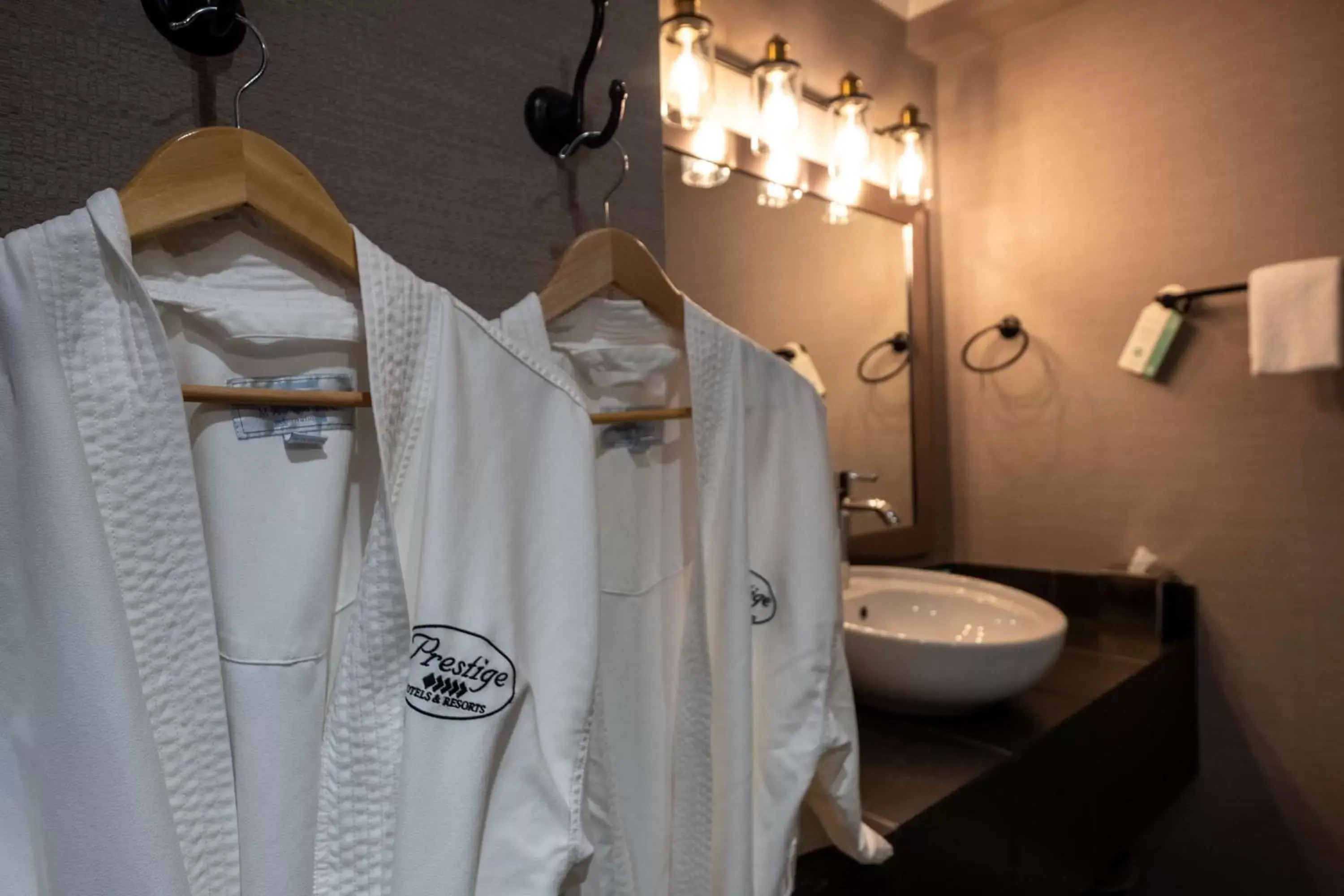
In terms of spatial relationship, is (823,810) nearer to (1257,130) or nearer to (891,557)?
(891,557)

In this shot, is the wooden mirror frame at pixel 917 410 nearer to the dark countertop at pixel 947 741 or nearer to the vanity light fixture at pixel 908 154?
the vanity light fixture at pixel 908 154

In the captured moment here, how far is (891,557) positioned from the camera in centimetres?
193

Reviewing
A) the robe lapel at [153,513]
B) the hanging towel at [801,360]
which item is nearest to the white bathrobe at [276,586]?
the robe lapel at [153,513]

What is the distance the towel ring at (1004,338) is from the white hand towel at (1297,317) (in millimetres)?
487

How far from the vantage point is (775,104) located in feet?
5.07

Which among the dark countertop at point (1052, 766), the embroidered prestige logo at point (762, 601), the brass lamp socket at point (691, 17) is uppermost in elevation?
the brass lamp socket at point (691, 17)

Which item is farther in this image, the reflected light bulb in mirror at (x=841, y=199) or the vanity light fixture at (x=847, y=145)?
the reflected light bulb in mirror at (x=841, y=199)

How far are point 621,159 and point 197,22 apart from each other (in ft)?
1.53

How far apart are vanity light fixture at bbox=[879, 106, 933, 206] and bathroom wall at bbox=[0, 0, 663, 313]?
1.08 m

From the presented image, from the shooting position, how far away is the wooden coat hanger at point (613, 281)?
2.43 feet

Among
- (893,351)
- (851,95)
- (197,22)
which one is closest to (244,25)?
(197,22)

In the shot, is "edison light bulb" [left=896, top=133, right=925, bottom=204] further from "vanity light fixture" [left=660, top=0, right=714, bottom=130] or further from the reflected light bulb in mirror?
"vanity light fixture" [left=660, top=0, right=714, bottom=130]

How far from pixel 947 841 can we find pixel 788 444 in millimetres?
576

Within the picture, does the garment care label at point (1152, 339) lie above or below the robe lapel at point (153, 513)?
above
